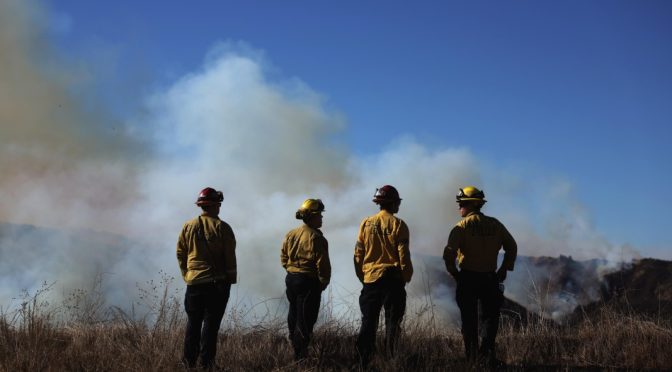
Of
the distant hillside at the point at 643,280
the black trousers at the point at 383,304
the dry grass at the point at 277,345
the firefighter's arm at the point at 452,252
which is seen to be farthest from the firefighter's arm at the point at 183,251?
the distant hillside at the point at 643,280

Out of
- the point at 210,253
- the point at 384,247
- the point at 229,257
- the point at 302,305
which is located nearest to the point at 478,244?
the point at 384,247

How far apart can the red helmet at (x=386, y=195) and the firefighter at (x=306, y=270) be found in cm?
101

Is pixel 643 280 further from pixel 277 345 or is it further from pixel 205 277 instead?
pixel 205 277

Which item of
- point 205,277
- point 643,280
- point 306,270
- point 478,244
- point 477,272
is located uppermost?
point 643,280

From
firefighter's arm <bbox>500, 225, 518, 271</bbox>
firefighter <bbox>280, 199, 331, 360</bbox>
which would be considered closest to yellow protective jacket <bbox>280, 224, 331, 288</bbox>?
firefighter <bbox>280, 199, 331, 360</bbox>

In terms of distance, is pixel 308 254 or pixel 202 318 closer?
pixel 202 318

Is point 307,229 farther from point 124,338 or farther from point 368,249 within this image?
point 124,338

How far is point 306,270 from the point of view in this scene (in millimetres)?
8250

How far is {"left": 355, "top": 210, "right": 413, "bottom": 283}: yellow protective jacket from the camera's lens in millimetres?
7402

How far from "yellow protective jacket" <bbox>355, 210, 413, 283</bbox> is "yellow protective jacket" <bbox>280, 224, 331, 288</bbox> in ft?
1.95

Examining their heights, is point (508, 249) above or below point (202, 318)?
above

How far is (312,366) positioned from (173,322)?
277 cm

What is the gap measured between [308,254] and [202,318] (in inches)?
64.6

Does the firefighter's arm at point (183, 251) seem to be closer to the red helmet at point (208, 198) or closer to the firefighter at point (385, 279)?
the red helmet at point (208, 198)
